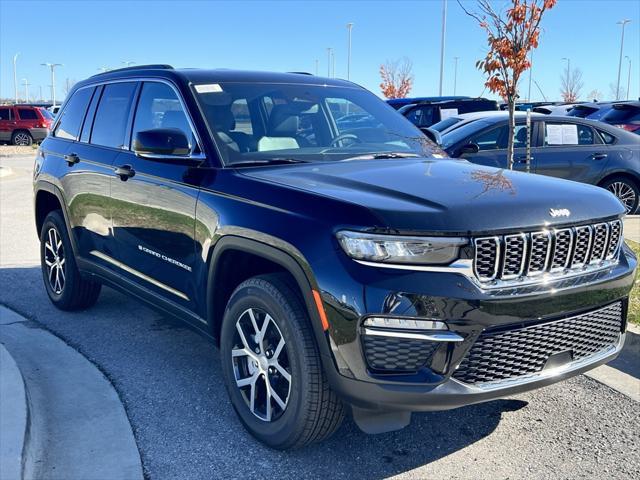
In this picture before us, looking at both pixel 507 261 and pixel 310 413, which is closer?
pixel 507 261

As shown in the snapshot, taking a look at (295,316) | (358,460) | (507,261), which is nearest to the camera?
(507,261)

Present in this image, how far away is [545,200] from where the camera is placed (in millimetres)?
3062

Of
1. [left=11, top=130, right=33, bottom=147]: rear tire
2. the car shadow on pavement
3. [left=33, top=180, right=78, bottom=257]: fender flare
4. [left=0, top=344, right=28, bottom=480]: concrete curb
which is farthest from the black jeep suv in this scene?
[left=11, top=130, right=33, bottom=147]: rear tire

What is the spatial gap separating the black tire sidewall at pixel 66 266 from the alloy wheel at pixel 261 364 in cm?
249

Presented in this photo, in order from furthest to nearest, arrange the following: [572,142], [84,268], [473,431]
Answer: [572,142] → [84,268] → [473,431]

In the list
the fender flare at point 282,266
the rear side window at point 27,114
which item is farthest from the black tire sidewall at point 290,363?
the rear side window at point 27,114

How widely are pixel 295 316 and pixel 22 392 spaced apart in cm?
176

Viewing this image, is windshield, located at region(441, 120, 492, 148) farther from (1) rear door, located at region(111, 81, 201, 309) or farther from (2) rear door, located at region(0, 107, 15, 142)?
(2) rear door, located at region(0, 107, 15, 142)

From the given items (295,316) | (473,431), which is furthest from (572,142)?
(295,316)

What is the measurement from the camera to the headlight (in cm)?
276

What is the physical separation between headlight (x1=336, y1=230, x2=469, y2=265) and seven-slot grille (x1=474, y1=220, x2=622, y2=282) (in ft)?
0.38

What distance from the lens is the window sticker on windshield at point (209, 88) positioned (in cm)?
407

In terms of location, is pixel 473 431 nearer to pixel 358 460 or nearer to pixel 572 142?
pixel 358 460

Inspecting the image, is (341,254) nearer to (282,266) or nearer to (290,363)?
(282,266)
